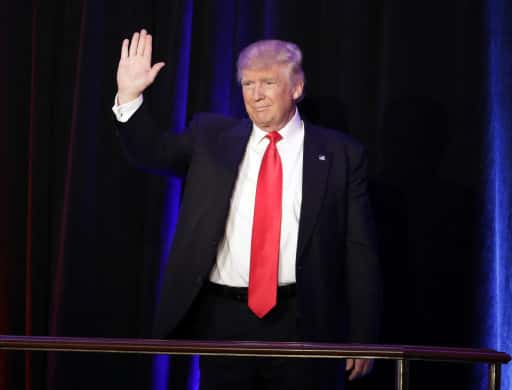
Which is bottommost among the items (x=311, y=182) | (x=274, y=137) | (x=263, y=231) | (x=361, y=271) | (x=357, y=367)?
(x=357, y=367)

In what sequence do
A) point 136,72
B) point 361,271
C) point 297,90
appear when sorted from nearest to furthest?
point 136,72 < point 361,271 < point 297,90

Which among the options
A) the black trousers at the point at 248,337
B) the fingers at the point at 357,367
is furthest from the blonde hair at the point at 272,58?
the fingers at the point at 357,367

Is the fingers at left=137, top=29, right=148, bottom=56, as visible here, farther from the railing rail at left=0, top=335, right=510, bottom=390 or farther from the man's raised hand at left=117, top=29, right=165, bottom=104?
the railing rail at left=0, top=335, right=510, bottom=390

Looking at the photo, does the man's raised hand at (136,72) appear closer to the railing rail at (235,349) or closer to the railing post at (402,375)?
the railing rail at (235,349)

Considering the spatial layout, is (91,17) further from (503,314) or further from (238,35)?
(503,314)

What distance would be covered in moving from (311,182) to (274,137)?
198 millimetres

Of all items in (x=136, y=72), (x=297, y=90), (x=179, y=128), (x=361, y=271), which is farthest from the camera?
(x=179, y=128)

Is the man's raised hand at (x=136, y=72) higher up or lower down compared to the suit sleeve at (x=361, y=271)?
higher up

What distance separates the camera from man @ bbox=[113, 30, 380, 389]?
233 cm

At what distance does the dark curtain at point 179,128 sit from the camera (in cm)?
299

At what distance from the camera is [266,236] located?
233 centimetres

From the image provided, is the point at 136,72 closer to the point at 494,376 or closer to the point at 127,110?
the point at 127,110

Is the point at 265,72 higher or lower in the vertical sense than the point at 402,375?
higher

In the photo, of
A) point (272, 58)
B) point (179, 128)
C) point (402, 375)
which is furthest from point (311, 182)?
point (402, 375)
